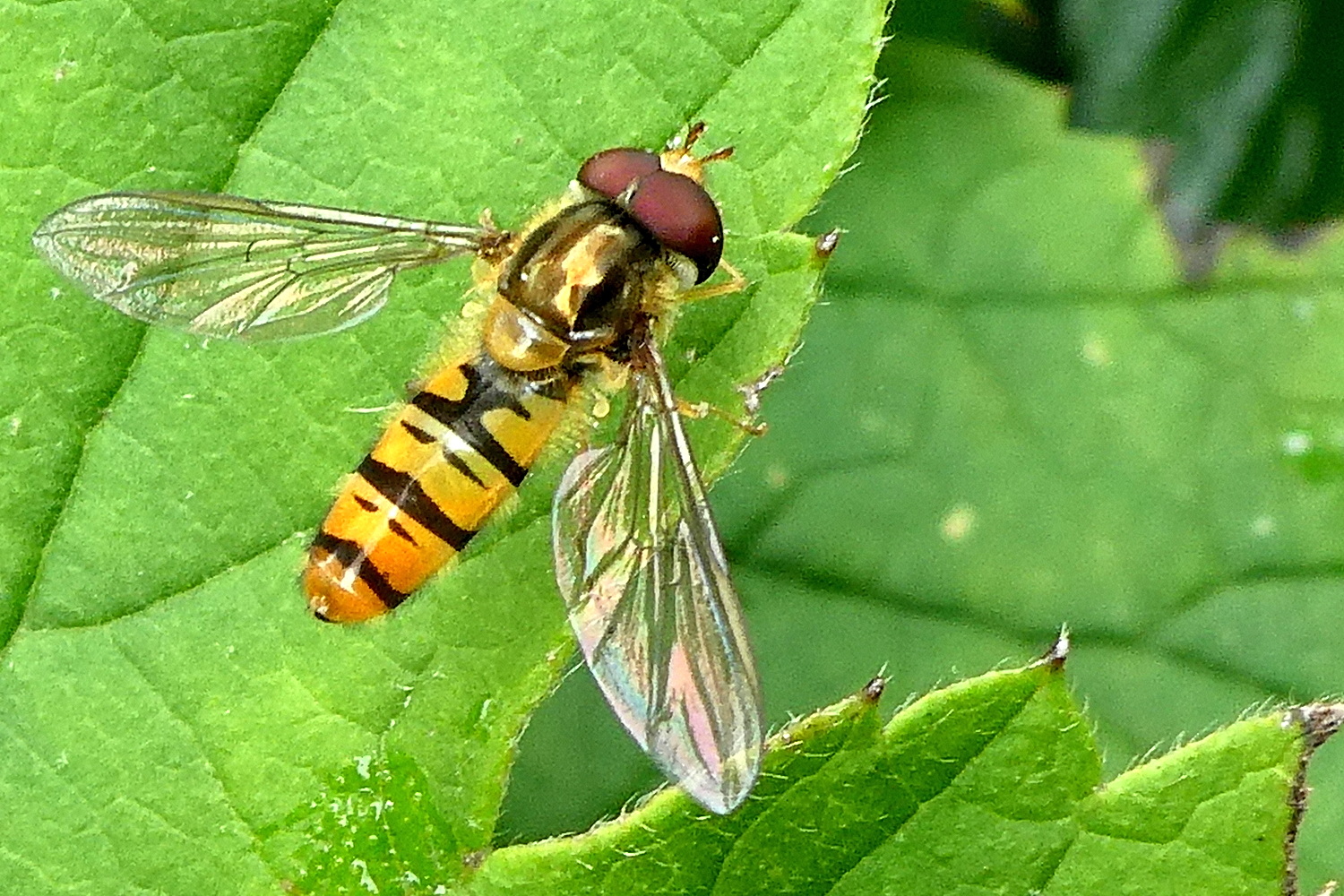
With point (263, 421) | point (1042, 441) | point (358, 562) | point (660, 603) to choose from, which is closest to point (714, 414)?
point (660, 603)

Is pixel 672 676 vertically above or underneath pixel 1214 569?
above

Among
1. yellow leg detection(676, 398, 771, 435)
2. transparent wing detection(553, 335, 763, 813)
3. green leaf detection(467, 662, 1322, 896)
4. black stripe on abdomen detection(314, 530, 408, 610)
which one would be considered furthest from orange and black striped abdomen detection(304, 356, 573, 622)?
green leaf detection(467, 662, 1322, 896)

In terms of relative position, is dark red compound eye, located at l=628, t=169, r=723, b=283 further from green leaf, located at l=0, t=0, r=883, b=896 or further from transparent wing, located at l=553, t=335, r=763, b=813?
transparent wing, located at l=553, t=335, r=763, b=813

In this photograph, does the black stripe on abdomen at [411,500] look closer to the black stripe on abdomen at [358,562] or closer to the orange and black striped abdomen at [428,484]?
the orange and black striped abdomen at [428,484]

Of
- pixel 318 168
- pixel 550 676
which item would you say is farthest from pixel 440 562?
pixel 318 168

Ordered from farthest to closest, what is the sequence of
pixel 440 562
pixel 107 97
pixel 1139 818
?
pixel 440 562
pixel 107 97
pixel 1139 818

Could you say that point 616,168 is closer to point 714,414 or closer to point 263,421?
point 714,414

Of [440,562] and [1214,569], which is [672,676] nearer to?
[440,562]
